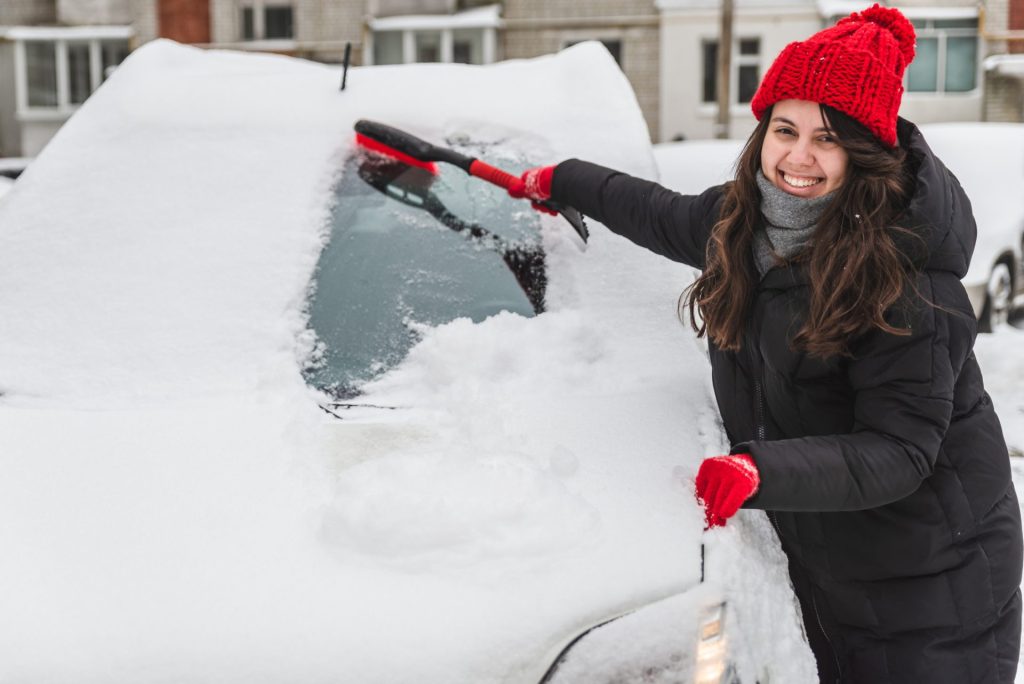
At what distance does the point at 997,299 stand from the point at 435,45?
16.8 metres

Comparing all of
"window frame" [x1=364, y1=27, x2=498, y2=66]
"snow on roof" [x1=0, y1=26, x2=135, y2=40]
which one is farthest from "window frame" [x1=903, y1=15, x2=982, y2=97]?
"snow on roof" [x1=0, y1=26, x2=135, y2=40]

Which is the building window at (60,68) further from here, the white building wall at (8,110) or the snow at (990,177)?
the snow at (990,177)

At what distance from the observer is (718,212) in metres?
1.94

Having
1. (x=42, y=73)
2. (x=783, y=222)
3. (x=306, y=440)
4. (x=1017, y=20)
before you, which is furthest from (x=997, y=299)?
(x=42, y=73)

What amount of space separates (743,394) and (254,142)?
135 centimetres

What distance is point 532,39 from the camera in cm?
2111

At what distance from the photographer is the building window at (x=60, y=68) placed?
2175 cm

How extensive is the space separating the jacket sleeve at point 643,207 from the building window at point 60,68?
22051 mm

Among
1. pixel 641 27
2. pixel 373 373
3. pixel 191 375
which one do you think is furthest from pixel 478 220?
pixel 641 27

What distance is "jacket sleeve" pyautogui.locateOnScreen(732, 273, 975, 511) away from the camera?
4.99 ft

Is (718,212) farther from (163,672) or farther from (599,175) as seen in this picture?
(163,672)

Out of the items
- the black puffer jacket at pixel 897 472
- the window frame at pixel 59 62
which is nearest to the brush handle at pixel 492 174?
the black puffer jacket at pixel 897 472

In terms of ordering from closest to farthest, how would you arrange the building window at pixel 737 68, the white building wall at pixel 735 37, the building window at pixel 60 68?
the white building wall at pixel 735 37, the building window at pixel 737 68, the building window at pixel 60 68

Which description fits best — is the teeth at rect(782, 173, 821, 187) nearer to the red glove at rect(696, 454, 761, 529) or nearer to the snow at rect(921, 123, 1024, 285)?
the red glove at rect(696, 454, 761, 529)
